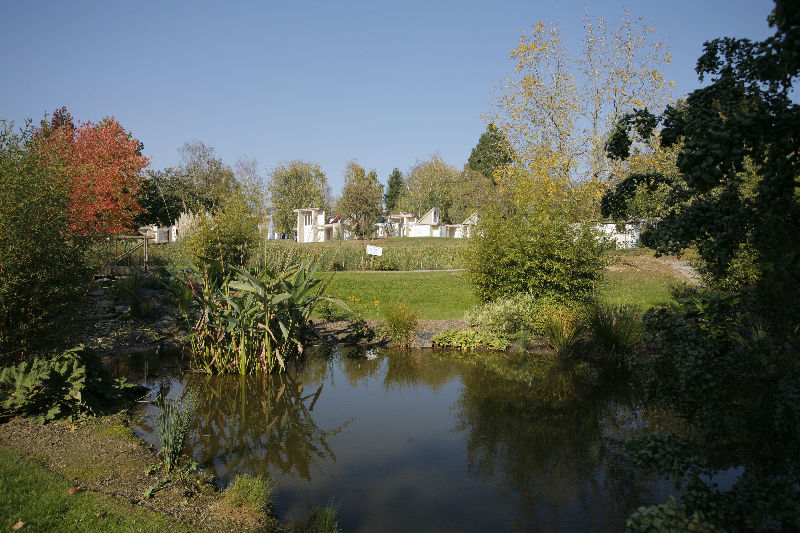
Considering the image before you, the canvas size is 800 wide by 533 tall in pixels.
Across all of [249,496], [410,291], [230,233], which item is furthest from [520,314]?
[230,233]

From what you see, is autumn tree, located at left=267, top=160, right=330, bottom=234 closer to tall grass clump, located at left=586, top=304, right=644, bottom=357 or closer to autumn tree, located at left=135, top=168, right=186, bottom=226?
autumn tree, located at left=135, top=168, right=186, bottom=226

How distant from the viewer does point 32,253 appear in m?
6.62

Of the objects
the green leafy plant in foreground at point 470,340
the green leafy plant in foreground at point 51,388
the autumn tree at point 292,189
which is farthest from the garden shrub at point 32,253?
the autumn tree at point 292,189

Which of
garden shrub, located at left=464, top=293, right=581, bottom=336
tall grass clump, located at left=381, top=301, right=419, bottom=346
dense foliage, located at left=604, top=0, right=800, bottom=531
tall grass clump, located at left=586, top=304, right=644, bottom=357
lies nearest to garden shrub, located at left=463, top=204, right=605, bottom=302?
garden shrub, located at left=464, top=293, right=581, bottom=336

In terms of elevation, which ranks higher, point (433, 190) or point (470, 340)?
point (433, 190)

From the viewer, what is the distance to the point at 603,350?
10.2 m

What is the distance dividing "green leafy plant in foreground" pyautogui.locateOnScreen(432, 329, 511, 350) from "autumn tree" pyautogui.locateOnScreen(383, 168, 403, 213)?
75478 millimetres

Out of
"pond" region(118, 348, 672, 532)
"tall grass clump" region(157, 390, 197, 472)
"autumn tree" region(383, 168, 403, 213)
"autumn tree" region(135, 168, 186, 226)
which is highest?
"autumn tree" region(383, 168, 403, 213)

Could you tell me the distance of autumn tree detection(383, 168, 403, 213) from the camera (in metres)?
87.5

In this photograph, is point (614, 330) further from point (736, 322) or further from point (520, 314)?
point (736, 322)

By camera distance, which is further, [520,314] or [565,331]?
→ [520,314]

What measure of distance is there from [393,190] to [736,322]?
85183 mm

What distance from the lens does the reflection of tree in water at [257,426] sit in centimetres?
608

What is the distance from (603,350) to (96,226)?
905 cm
